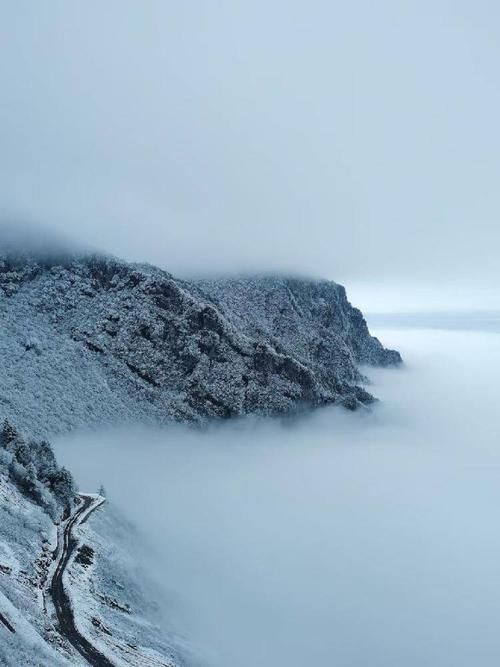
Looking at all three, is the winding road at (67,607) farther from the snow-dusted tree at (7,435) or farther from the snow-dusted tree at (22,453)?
the snow-dusted tree at (7,435)

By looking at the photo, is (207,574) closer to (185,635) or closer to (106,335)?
(185,635)

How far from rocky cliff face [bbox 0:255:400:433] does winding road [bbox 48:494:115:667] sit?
6618cm

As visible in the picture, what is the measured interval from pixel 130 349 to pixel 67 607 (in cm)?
10111

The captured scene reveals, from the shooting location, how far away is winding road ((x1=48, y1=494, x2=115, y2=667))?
101ft

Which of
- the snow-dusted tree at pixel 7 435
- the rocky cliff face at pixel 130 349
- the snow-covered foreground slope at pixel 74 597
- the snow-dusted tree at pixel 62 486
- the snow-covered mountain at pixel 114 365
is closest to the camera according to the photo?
the snow-covered foreground slope at pixel 74 597

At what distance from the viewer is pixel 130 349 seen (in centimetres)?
13238

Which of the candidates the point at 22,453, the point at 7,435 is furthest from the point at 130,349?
the point at 22,453

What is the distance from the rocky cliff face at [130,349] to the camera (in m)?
118

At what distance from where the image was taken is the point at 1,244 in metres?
136

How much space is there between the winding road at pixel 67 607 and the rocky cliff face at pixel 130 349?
66176 millimetres

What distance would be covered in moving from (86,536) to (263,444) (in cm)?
8476

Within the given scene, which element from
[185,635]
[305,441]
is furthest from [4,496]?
[305,441]

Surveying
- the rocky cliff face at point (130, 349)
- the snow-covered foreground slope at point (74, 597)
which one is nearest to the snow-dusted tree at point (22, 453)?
the snow-covered foreground slope at point (74, 597)

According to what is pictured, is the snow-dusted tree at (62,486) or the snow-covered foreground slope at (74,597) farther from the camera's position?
the snow-dusted tree at (62,486)
